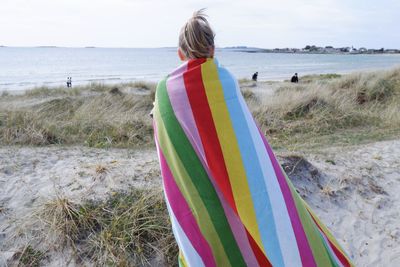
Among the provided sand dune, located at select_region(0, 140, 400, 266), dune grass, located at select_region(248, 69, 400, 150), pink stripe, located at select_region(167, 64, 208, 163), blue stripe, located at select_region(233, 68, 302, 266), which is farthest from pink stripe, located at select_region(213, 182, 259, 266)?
dune grass, located at select_region(248, 69, 400, 150)

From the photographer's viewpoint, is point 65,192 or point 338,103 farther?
point 338,103

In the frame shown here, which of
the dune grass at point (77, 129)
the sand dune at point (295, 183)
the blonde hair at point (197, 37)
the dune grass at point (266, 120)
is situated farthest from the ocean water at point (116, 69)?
the blonde hair at point (197, 37)

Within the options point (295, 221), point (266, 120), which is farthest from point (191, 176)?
point (266, 120)

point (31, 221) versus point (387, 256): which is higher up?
point (31, 221)

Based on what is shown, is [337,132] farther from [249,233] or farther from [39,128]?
[249,233]

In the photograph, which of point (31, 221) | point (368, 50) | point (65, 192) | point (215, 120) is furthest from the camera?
point (368, 50)

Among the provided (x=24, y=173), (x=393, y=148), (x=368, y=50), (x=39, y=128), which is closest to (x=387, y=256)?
(x=393, y=148)

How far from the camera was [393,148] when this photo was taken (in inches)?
246

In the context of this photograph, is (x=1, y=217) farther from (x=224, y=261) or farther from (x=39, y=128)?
(x=39, y=128)

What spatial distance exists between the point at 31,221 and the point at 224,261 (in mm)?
2019

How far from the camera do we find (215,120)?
2.25 m

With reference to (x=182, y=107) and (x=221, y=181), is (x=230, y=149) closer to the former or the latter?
(x=221, y=181)

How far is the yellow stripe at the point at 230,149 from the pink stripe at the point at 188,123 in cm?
11

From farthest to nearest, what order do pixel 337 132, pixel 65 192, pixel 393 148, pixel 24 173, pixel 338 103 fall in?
pixel 338 103 → pixel 337 132 → pixel 393 148 → pixel 24 173 → pixel 65 192
